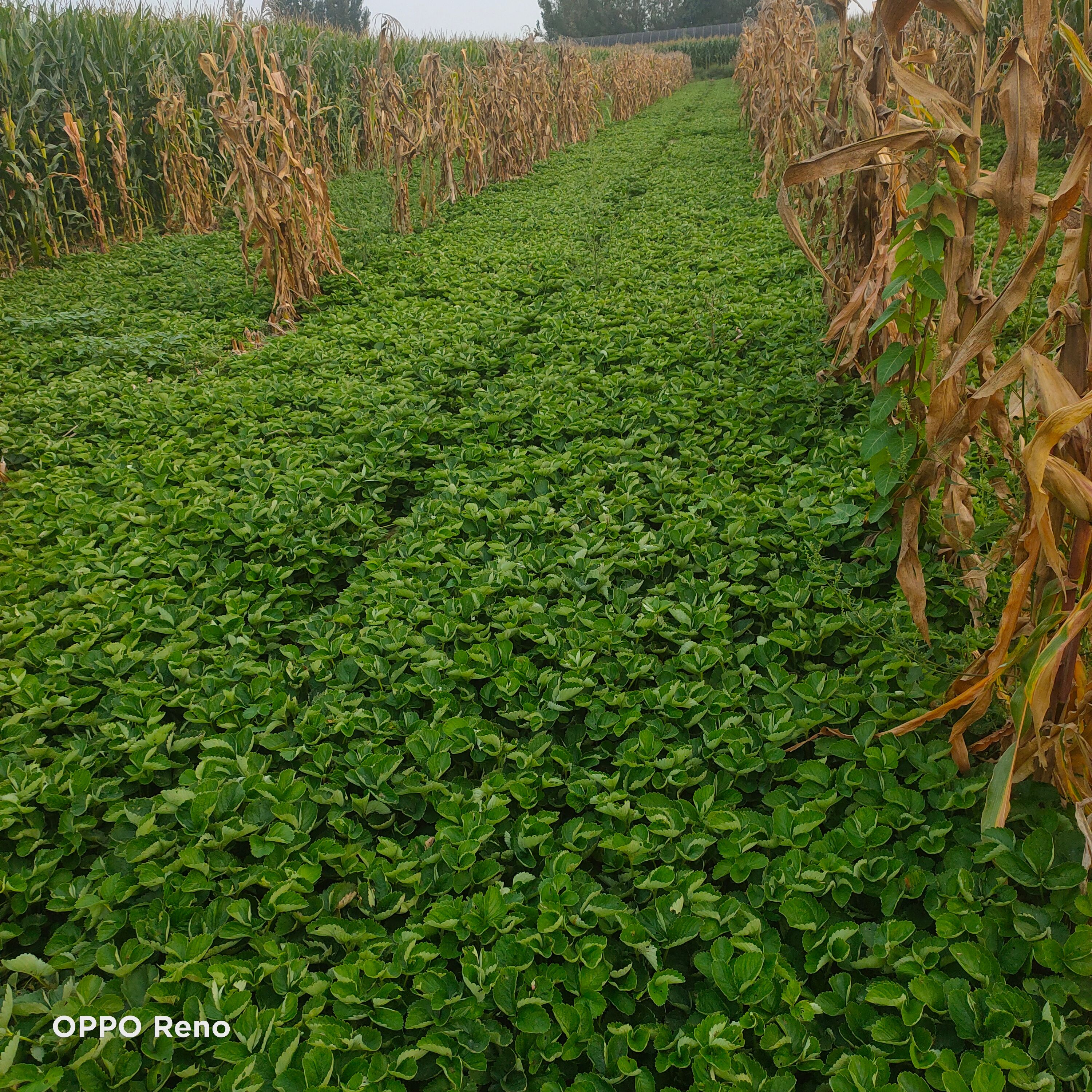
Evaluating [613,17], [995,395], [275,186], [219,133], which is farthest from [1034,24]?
[613,17]

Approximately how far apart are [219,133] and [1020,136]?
11218 millimetres

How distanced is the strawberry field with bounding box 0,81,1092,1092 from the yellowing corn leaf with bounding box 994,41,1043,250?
1.17m

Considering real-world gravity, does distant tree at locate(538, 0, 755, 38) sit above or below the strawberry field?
above

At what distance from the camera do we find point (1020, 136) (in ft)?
5.90

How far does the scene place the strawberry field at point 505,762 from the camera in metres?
1.57

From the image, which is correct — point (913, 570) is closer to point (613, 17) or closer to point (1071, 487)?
point (1071, 487)

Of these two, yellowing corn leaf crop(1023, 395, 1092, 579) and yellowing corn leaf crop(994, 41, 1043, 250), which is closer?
yellowing corn leaf crop(1023, 395, 1092, 579)

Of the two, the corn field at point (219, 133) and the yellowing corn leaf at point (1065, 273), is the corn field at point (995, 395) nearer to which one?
the yellowing corn leaf at point (1065, 273)

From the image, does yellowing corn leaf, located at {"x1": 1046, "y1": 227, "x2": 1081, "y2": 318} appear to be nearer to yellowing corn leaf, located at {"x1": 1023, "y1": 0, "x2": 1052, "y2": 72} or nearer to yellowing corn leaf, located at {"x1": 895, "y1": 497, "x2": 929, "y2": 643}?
yellowing corn leaf, located at {"x1": 1023, "y1": 0, "x2": 1052, "y2": 72}

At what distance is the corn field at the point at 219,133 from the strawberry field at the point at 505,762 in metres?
2.99

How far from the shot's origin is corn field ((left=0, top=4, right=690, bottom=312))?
21.4 ft

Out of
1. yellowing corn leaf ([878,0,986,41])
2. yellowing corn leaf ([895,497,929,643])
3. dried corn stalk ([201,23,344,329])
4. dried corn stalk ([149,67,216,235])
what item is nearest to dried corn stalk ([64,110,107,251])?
dried corn stalk ([149,67,216,235])

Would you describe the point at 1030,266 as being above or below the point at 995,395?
above

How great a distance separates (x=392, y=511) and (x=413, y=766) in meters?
1.67
